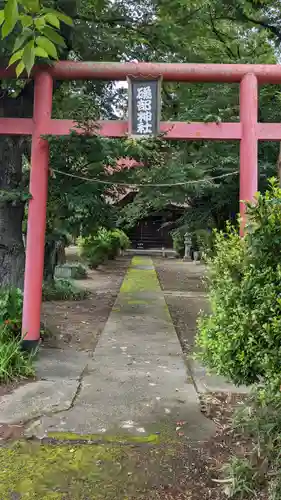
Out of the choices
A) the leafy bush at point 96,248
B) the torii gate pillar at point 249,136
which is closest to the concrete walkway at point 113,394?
the torii gate pillar at point 249,136

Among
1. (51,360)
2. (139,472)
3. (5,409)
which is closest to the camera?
(139,472)

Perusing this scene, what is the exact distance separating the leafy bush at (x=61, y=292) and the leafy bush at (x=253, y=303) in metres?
7.24

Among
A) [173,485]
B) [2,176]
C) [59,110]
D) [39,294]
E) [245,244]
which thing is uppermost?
[59,110]

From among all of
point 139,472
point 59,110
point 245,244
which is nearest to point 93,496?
point 139,472

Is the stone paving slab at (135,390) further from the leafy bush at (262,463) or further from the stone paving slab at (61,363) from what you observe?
the leafy bush at (262,463)

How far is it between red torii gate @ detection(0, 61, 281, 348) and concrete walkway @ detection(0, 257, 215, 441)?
822 mm

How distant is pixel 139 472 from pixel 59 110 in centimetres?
534

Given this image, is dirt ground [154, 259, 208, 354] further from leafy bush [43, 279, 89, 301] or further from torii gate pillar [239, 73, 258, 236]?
leafy bush [43, 279, 89, 301]

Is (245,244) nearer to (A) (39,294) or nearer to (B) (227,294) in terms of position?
(B) (227,294)

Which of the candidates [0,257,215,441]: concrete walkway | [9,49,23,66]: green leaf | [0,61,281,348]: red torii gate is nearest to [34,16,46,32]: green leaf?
[9,49,23,66]: green leaf

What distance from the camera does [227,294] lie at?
2502 millimetres

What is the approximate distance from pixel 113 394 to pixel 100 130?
3000 mm

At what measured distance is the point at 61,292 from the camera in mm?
9594

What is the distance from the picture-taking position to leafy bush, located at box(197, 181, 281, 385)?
2275 mm
